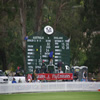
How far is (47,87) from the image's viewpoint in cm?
2527

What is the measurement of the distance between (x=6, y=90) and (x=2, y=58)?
35.1 metres

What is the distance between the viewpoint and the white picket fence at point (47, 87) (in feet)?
78.6

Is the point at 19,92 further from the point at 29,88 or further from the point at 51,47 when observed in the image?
the point at 51,47

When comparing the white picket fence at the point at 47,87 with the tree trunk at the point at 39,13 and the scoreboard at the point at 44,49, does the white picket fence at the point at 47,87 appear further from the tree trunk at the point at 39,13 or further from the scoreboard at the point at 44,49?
the tree trunk at the point at 39,13

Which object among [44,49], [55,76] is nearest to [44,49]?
[44,49]

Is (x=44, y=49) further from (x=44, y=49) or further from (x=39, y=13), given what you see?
(x=39, y=13)

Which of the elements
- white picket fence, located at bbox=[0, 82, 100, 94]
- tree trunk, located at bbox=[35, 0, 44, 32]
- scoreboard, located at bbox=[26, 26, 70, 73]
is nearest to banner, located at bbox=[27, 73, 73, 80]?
scoreboard, located at bbox=[26, 26, 70, 73]

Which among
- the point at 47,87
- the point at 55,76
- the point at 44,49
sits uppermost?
the point at 44,49

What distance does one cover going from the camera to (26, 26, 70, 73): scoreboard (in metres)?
29.2

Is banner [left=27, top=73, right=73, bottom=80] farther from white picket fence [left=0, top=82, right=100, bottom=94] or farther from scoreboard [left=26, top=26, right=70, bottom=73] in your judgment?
white picket fence [left=0, top=82, right=100, bottom=94]

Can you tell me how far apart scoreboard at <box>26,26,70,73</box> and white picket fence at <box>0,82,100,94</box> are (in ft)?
14.0

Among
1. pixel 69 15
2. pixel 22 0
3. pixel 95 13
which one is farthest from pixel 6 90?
pixel 69 15

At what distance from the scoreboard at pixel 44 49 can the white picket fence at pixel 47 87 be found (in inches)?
169

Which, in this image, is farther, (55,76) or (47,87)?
(55,76)
